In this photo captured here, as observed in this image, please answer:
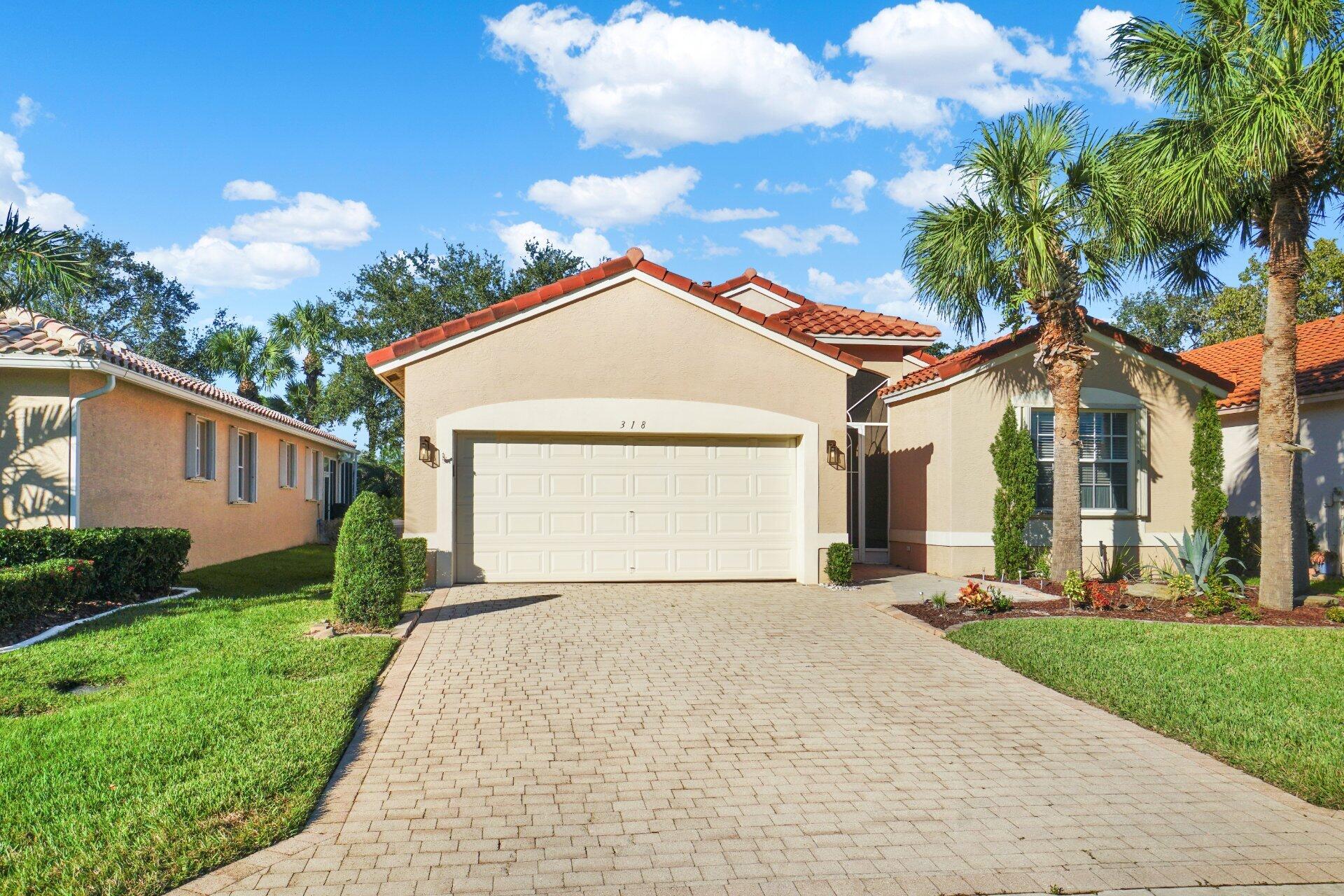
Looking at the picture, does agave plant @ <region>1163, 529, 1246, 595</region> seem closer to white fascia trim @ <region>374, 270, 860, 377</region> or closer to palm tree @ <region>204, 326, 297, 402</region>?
white fascia trim @ <region>374, 270, 860, 377</region>

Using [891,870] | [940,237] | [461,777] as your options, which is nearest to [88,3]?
[940,237]

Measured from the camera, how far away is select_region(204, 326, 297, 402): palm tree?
1404 inches

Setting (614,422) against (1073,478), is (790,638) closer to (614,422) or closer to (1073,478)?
(614,422)

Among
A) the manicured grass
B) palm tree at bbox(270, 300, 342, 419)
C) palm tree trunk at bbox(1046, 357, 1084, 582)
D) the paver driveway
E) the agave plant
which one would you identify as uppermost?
palm tree at bbox(270, 300, 342, 419)

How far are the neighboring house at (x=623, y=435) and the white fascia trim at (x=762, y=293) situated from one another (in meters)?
5.84

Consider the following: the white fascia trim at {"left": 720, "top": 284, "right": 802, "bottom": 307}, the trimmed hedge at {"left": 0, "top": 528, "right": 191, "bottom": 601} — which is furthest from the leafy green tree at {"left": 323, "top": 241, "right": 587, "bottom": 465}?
the trimmed hedge at {"left": 0, "top": 528, "right": 191, "bottom": 601}

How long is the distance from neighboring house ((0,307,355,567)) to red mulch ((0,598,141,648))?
1.67 meters

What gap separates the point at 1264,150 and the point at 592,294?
29.5 feet

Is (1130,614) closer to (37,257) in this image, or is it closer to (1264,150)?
(1264,150)

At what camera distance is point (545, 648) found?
9.10 m

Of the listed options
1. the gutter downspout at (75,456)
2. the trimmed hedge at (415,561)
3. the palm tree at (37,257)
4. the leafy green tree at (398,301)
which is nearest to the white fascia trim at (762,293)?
the trimmed hedge at (415,561)

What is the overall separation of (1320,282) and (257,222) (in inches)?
1813

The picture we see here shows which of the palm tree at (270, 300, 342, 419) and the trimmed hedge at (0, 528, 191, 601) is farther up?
the palm tree at (270, 300, 342, 419)

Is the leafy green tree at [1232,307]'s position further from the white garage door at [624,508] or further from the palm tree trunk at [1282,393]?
the white garage door at [624,508]
